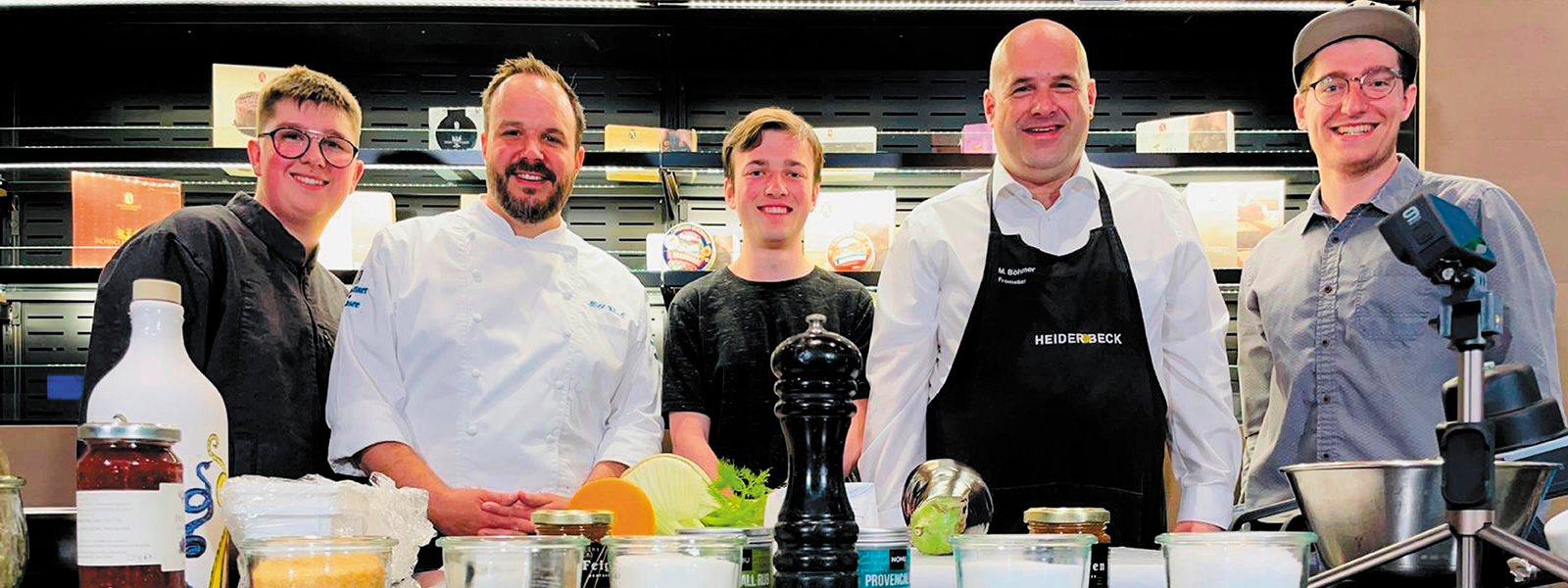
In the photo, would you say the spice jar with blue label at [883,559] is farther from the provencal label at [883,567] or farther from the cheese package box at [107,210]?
the cheese package box at [107,210]

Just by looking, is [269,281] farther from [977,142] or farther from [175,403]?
[977,142]

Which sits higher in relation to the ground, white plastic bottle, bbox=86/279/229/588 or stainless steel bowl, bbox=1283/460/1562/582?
white plastic bottle, bbox=86/279/229/588

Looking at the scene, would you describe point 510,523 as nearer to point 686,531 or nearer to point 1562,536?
point 686,531

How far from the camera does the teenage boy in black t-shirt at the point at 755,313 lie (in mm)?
3146

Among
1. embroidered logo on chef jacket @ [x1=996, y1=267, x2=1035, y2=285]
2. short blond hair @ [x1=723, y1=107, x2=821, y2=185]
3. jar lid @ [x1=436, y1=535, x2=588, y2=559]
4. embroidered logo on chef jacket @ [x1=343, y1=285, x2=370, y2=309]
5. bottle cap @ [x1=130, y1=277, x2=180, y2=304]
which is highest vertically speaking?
short blond hair @ [x1=723, y1=107, x2=821, y2=185]

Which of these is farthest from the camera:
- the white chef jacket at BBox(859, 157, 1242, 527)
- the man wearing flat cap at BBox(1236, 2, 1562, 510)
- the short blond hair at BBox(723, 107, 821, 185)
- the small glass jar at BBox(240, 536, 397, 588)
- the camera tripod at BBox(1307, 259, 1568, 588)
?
the short blond hair at BBox(723, 107, 821, 185)

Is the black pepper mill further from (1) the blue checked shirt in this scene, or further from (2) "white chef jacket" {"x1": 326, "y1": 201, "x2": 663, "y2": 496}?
(1) the blue checked shirt

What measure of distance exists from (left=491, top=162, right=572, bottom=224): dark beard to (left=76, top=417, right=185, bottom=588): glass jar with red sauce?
67.5 inches

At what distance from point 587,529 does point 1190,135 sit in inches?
114

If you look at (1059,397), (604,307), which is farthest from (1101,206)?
(604,307)

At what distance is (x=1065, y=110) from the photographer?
2.75m

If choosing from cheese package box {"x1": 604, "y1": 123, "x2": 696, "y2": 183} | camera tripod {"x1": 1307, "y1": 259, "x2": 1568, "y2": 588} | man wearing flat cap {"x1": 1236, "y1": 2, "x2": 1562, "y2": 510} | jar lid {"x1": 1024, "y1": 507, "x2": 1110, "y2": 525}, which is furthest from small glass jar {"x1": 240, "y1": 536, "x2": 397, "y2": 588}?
cheese package box {"x1": 604, "y1": 123, "x2": 696, "y2": 183}

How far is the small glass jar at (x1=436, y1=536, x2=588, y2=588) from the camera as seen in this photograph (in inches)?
45.3

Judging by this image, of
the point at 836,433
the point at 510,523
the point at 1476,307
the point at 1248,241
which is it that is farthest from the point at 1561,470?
the point at 1248,241
